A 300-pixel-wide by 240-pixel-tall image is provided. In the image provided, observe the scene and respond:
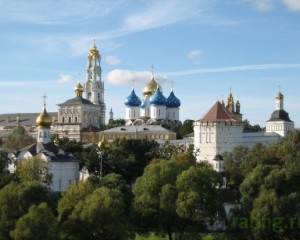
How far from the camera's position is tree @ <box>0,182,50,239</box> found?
23.8 metres

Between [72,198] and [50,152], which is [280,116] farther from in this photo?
[72,198]

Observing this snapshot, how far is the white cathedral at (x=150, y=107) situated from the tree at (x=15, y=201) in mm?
52580

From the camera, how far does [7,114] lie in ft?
297

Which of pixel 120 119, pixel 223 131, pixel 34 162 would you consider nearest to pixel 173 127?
pixel 120 119

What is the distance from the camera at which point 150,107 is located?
7931cm

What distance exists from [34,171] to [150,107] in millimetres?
45074

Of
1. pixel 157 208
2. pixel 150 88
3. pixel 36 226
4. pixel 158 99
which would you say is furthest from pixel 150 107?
pixel 36 226

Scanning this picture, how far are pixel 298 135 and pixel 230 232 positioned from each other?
23.8 metres

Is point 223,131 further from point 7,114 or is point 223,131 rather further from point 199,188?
point 7,114

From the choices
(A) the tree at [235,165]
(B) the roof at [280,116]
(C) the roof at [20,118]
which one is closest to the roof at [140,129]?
(B) the roof at [280,116]

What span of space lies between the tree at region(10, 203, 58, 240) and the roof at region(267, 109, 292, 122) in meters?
50.1

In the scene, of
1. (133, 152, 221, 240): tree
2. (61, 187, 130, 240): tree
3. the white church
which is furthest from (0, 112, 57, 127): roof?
(61, 187, 130, 240): tree

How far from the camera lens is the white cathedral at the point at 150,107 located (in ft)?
257

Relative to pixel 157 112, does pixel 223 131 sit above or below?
below
